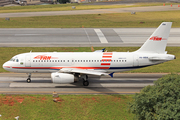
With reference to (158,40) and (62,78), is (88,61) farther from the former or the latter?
(158,40)

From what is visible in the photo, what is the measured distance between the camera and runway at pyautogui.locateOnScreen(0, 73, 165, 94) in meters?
35.1

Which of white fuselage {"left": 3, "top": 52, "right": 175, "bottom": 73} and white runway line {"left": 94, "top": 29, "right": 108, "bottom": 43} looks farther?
white runway line {"left": 94, "top": 29, "right": 108, "bottom": 43}

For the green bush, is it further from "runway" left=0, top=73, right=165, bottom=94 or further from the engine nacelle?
the engine nacelle

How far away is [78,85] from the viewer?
125 ft

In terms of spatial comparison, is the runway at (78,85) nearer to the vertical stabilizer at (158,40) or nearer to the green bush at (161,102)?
the vertical stabilizer at (158,40)

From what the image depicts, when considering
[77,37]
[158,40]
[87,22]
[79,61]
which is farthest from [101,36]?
[79,61]

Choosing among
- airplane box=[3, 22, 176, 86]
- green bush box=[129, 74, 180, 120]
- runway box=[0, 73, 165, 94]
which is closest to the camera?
green bush box=[129, 74, 180, 120]

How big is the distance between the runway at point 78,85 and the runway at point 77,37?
23.7 metres

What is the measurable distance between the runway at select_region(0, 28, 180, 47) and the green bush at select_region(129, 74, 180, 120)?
42309 mm

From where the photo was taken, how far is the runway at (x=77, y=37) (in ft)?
218

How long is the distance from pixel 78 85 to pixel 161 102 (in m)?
17.9

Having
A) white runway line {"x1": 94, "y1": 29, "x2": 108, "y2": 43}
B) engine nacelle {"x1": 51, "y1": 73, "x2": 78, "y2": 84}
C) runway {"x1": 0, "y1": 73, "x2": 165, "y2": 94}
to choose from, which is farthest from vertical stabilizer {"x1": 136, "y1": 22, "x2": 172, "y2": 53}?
white runway line {"x1": 94, "y1": 29, "x2": 108, "y2": 43}

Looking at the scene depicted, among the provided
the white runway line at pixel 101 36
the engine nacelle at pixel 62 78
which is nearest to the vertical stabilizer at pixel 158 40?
the engine nacelle at pixel 62 78

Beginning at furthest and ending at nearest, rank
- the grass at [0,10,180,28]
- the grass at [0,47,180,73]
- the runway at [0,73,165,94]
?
1. the grass at [0,10,180,28]
2. the grass at [0,47,180,73]
3. the runway at [0,73,165,94]
